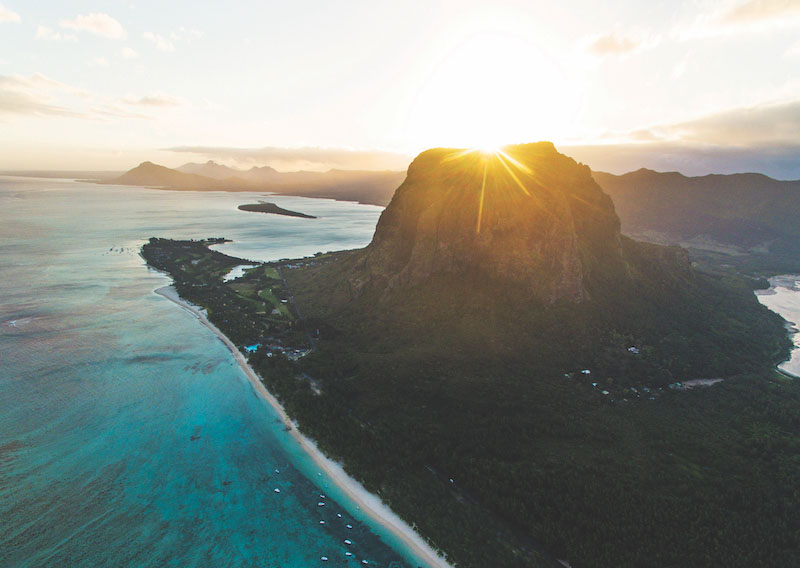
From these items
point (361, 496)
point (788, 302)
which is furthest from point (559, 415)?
point (788, 302)

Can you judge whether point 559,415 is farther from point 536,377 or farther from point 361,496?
point 361,496

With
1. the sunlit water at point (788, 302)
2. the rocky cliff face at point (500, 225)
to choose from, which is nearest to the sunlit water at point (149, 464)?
the rocky cliff face at point (500, 225)

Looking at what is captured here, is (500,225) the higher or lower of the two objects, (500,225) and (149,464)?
the higher

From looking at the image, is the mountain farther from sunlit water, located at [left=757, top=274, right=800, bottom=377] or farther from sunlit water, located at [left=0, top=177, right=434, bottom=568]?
sunlit water, located at [left=0, top=177, right=434, bottom=568]

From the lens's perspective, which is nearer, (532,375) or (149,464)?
(149,464)

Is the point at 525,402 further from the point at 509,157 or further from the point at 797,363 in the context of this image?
the point at 797,363

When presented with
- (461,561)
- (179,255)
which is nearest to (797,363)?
(461,561)
